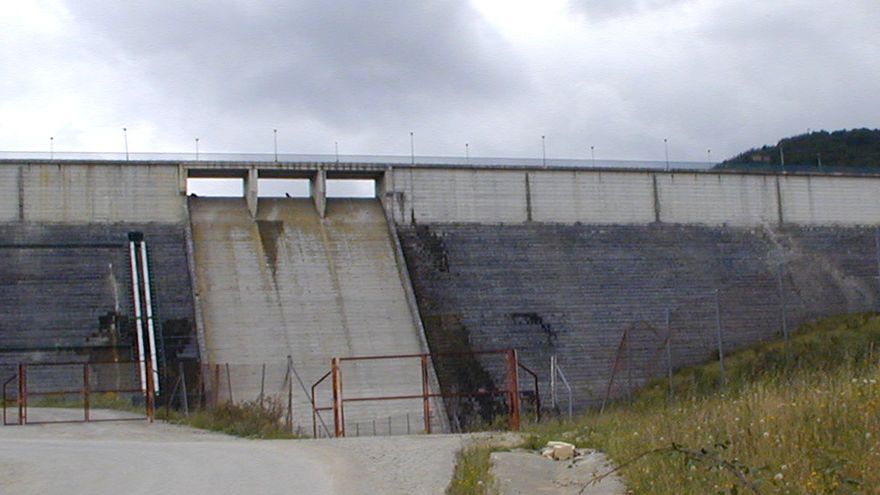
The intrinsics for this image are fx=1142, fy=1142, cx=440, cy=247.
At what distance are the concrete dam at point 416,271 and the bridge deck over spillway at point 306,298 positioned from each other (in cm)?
7

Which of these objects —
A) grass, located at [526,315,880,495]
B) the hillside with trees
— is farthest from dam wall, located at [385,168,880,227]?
the hillside with trees

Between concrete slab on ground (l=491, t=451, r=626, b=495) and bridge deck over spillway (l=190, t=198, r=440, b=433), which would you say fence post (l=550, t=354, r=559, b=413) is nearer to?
bridge deck over spillway (l=190, t=198, r=440, b=433)

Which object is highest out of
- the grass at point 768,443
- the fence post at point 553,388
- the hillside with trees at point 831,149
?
the hillside with trees at point 831,149

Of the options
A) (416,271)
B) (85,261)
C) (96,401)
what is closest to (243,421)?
(96,401)

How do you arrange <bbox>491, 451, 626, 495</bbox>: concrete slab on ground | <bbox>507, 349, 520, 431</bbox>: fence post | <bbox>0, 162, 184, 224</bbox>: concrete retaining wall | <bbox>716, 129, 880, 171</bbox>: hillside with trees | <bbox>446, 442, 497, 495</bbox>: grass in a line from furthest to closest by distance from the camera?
<bbox>716, 129, 880, 171</bbox>: hillside with trees
<bbox>0, 162, 184, 224</bbox>: concrete retaining wall
<bbox>507, 349, 520, 431</bbox>: fence post
<bbox>491, 451, 626, 495</bbox>: concrete slab on ground
<bbox>446, 442, 497, 495</bbox>: grass

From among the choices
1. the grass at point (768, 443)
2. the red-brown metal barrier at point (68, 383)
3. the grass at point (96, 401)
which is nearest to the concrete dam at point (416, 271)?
the red-brown metal barrier at point (68, 383)

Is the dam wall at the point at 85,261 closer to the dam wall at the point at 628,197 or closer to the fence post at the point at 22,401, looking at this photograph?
the fence post at the point at 22,401

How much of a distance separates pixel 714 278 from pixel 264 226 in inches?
666

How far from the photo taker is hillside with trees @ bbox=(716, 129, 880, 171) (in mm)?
92062

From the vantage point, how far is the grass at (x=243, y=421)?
21094mm

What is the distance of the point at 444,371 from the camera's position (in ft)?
116

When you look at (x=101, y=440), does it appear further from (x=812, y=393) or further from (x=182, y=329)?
(x=182, y=329)

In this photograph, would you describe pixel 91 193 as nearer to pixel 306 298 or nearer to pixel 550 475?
pixel 306 298

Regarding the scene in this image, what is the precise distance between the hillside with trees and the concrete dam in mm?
43512
